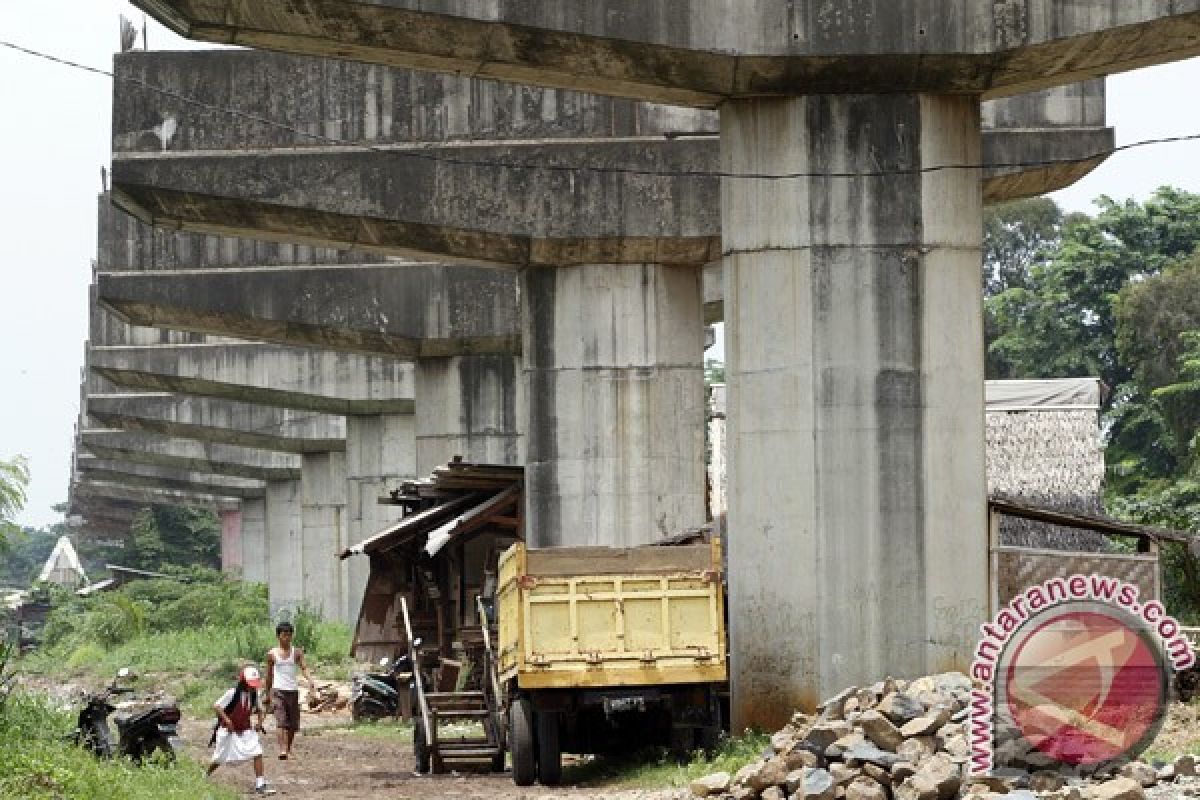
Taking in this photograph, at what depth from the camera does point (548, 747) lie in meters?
19.9

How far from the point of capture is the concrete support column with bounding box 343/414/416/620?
48469mm

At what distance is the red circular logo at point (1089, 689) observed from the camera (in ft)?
49.4

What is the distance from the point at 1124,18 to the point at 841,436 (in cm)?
395

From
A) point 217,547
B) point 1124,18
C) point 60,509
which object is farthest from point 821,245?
point 60,509

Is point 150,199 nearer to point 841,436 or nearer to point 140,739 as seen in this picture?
point 140,739

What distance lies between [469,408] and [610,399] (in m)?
8.56

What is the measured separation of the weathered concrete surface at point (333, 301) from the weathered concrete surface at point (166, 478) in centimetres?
4486

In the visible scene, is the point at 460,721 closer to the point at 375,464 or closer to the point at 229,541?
the point at 375,464

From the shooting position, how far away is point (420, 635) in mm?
30672

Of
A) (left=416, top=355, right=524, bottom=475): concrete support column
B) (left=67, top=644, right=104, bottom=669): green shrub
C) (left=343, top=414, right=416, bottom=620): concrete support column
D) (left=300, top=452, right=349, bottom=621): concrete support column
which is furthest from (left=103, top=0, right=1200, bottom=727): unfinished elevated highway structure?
(left=300, top=452, right=349, bottom=621): concrete support column

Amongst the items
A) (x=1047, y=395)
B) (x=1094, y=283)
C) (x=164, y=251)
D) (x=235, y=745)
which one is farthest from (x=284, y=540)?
(x=235, y=745)

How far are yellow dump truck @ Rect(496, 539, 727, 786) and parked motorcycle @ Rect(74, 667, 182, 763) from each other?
3.33 meters

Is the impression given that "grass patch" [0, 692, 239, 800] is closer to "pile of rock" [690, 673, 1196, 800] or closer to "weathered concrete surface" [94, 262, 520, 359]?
"pile of rock" [690, 673, 1196, 800]

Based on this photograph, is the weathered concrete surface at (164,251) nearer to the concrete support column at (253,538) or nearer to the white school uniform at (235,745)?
the white school uniform at (235,745)
